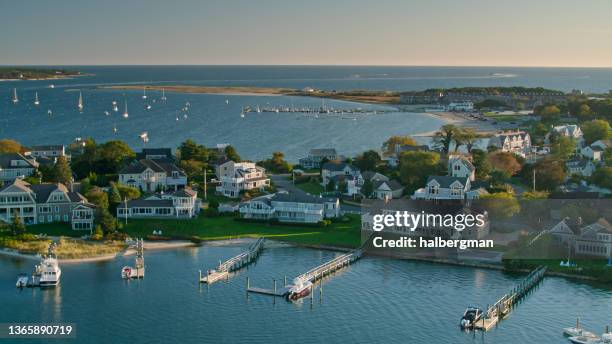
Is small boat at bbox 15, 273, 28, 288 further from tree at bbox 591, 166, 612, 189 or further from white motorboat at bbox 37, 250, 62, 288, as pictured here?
tree at bbox 591, 166, 612, 189

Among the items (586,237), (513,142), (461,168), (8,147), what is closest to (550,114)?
(513,142)

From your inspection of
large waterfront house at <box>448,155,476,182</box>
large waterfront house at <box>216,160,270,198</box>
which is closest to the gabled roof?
large waterfront house at <box>448,155,476,182</box>

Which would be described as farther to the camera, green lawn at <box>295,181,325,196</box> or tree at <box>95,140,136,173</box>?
→ tree at <box>95,140,136,173</box>

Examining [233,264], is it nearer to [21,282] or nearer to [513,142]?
[21,282]

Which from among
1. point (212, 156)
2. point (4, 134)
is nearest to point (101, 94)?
point (4, 134)

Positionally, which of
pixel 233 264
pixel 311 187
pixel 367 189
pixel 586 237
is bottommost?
pixel 233 264

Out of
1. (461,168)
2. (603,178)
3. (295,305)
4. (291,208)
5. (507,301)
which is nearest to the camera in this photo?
A: (507,301)

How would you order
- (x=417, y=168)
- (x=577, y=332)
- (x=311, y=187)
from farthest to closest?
(x=311, y=187)
(x=417, y=168)
(x=577, y=332)
